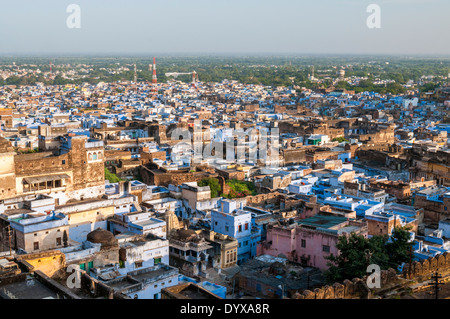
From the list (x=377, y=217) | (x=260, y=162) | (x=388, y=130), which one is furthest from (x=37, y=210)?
(x=388, y=130)

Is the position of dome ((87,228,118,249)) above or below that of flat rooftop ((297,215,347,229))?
above

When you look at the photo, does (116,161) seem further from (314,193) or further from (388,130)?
(388,130)

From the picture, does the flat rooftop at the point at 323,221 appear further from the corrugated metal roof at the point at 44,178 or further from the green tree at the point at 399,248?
the corrugated metal roof at the point at 44,178

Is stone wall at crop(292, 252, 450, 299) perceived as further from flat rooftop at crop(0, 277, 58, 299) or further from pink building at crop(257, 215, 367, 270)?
pink building at crop(257, 215, 367, 270)

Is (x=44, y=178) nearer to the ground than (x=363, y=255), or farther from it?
farther from it

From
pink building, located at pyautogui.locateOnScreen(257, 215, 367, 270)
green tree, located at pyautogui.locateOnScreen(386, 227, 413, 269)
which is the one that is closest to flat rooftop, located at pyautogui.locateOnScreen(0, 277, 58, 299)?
pink building, located at pyautogui.locateOnScreen(257, 215, 367, 270)

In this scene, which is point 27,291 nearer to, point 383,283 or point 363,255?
point 383,283

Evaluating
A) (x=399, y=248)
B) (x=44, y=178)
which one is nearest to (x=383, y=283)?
(x=399, y=248)
